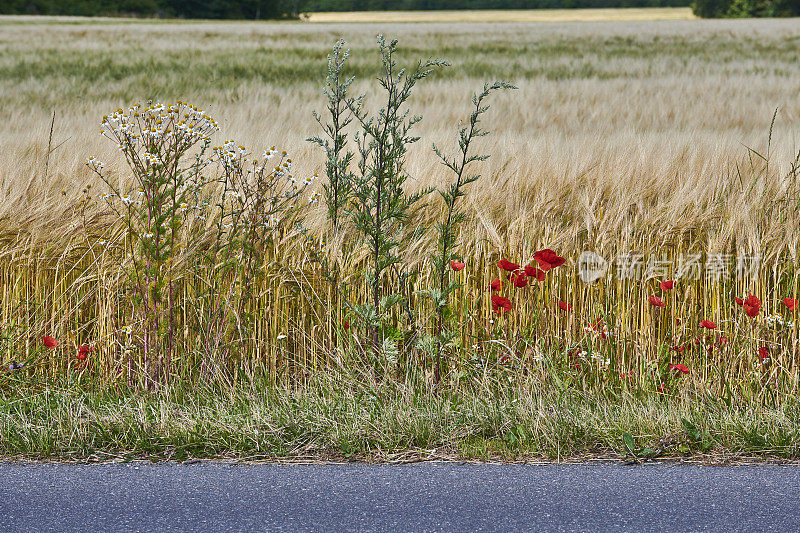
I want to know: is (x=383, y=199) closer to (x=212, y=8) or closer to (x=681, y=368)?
(x=681, y=368)

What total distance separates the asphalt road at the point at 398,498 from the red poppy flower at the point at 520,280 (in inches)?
36.9

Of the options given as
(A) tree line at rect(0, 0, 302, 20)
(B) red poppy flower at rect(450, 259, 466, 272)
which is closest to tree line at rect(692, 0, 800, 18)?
(A) tree line at rect(0, 0, 302, 20)

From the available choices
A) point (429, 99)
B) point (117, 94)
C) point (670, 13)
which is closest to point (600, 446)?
point (429, 99)

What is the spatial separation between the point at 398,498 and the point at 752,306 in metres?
1.82

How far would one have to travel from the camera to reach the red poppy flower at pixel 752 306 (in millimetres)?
3543

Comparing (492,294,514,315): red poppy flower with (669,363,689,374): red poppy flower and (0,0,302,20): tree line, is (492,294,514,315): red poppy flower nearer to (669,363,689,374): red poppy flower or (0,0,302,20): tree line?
(669,363,689,374): red poppy flower

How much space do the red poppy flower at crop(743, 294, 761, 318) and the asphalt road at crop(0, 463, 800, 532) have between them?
76 centimetres

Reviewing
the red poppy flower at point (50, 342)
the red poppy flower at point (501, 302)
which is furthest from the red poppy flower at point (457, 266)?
the red poppy flower at point (50, 342)

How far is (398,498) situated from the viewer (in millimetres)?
2752

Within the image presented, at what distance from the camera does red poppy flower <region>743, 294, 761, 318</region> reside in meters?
3.54

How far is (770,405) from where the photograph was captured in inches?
146

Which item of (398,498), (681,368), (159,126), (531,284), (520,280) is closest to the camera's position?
(398,498)

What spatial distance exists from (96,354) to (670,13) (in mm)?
100261

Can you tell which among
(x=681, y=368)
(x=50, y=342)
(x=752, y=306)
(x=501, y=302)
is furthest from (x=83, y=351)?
(x=752, y=306)
